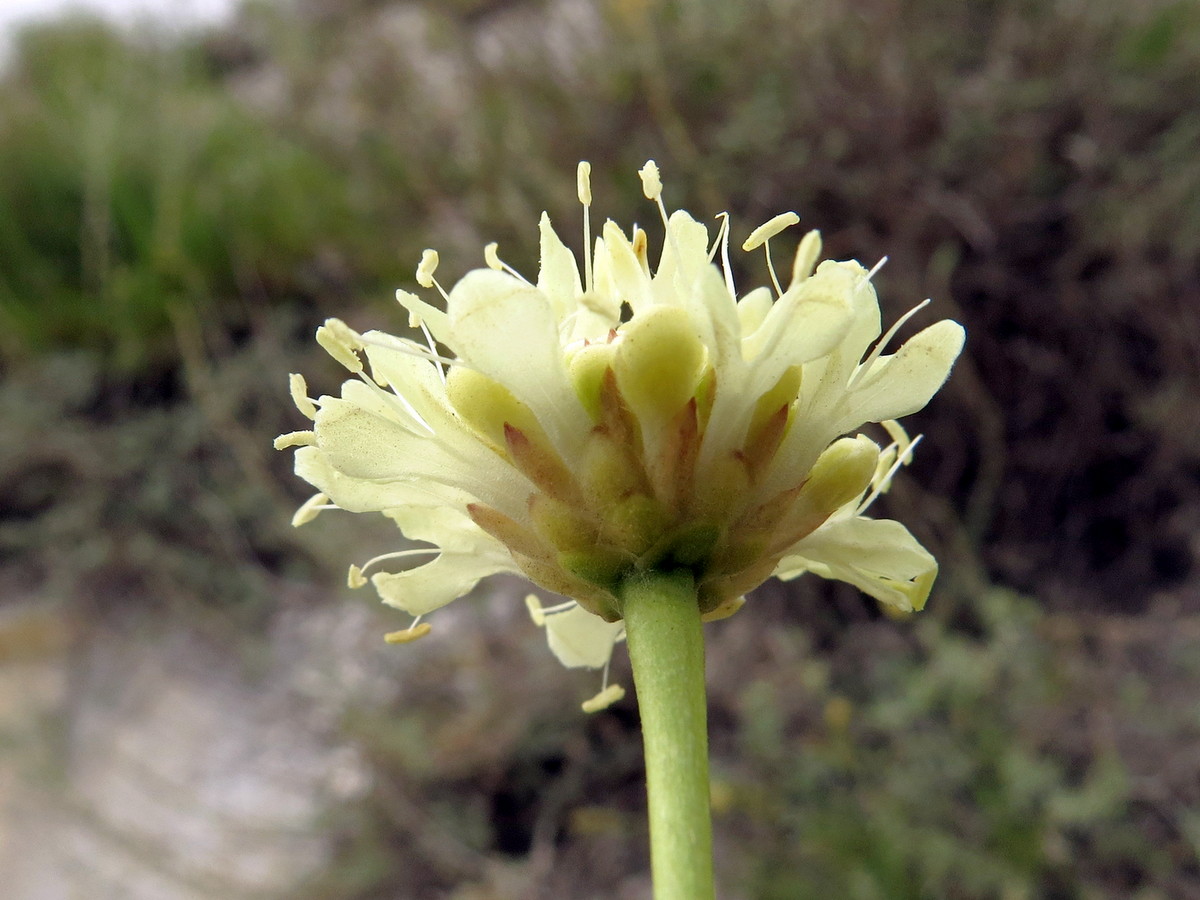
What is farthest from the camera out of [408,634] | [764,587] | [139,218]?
[139,218]

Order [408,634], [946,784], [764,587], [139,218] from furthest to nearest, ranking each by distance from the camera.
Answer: [139,218] → [764,587] → [946,784] → [408,634]

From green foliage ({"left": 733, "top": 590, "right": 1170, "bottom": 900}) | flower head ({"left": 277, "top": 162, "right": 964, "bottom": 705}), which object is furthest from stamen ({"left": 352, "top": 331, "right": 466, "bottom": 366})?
green foliage ({"left": 733, "top": 590, "right": 1170, "bottom": 900})

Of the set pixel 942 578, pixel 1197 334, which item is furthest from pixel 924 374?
pixel 1197 334

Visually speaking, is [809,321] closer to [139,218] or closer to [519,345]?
[519,345]

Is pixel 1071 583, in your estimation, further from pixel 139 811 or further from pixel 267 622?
pixel 139 811

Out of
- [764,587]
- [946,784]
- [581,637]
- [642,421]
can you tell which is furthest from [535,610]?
[764,587]

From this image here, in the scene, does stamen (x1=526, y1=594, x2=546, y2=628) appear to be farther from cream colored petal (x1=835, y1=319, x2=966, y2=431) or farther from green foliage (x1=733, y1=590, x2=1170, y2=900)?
green foliage (x1=733, y1=590, x2=1170, y2=900)

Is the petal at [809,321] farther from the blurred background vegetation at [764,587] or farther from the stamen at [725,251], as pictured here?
the blurred background vegetation at [764,587]
